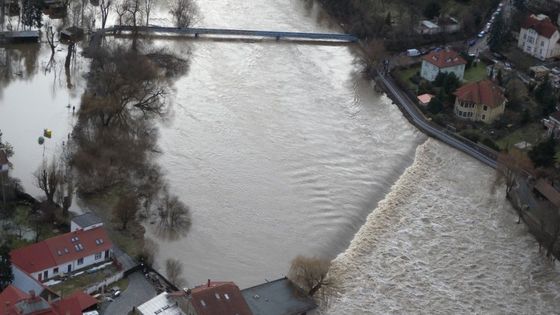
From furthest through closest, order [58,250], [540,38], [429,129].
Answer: [540,38]
[429,129]
[58,250]

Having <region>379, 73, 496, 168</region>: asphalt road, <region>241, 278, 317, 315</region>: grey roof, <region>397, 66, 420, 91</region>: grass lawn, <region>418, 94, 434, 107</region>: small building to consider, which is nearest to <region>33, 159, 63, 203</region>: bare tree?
<region>241, 278, 317, 315</region>: grey roof

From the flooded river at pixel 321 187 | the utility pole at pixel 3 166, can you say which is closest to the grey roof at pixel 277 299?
the flooded river at pixel 321 187

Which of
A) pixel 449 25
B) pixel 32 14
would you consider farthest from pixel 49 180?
pixel 449 25

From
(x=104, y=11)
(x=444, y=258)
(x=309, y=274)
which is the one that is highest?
(x=104, y=11)

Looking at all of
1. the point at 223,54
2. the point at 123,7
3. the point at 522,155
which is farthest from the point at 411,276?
the point at 123,7

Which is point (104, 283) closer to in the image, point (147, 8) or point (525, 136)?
point (525, 136)

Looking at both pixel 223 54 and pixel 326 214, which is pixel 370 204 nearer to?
pixel 326 214

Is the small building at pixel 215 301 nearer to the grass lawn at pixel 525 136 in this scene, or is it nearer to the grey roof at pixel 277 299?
the grey roof at pixel 277 299
